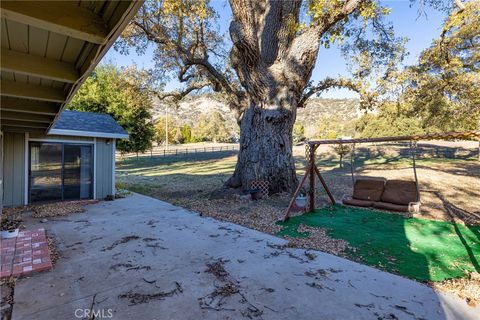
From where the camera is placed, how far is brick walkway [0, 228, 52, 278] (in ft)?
11.1

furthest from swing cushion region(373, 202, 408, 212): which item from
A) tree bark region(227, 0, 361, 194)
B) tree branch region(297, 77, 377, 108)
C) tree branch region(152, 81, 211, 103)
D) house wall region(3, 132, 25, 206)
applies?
house wall region(3, 132, 25, 206)

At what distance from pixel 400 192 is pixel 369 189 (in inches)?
30.4

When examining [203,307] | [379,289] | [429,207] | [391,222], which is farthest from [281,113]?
[203,307]

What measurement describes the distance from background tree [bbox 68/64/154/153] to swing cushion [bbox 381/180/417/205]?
48.9 feet

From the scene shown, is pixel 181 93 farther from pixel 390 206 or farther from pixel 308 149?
pixel 390 206

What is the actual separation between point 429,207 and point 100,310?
8.16 m

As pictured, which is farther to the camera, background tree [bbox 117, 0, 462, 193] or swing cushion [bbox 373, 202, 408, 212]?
background tree [bbox 117, 0, 462, 193]

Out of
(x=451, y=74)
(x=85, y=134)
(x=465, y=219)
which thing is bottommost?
(x=465, y=219)

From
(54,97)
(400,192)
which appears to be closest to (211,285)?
(54,97)

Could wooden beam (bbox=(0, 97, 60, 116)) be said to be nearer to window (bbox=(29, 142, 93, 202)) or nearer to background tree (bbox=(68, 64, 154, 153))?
window (bbox=(29, 142, 93, 202))

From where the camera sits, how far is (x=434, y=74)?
10.7 metres

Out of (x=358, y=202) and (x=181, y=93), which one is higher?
(x=181, y=93)

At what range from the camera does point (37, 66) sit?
2.45m

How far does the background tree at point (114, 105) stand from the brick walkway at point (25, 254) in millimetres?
13583
